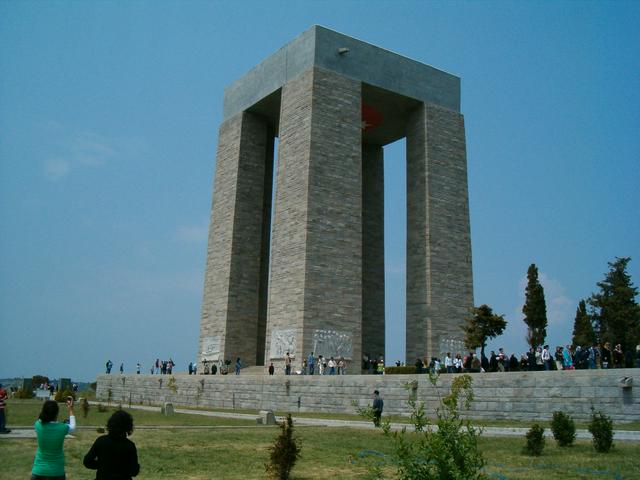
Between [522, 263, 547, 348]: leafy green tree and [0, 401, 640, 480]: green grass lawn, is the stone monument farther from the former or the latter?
[0, 401, 640, 480]: green grass lawn

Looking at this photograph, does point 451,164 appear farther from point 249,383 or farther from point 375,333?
point 249,383

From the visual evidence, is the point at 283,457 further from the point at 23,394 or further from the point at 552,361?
the point at 23,394

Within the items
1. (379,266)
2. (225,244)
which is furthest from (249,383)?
(379,266)

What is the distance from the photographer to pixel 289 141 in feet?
102

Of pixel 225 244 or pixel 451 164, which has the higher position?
pixel 451 164

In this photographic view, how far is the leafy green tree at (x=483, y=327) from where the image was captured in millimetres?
27547

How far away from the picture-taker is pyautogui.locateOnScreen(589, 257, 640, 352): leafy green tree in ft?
123

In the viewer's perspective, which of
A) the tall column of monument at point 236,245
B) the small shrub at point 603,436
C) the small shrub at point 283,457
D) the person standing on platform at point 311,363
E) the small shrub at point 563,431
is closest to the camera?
the small shrub at point 283,457

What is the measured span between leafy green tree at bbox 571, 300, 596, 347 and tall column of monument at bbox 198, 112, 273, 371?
21.2 meters

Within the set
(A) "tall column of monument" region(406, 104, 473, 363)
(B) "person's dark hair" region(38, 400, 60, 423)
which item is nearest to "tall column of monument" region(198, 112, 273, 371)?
(A) "tall column of monument" region(406, 104, 473, 363)

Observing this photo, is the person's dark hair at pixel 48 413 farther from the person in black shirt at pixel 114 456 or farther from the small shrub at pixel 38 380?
the small shrub at pixel 38 380

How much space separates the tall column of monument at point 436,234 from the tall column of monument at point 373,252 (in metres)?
4.30

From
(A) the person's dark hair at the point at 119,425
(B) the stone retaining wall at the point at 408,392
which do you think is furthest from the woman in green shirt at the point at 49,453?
(B) the stone retaining wall at the point at 408,392

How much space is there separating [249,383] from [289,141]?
1217cm
